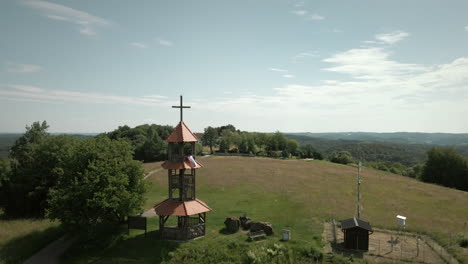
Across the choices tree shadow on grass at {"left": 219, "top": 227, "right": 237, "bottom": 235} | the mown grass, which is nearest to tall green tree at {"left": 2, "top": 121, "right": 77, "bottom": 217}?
the mown grass

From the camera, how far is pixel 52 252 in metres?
23.0

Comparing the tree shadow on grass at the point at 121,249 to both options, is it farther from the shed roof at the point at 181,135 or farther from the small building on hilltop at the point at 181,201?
the shed roof at the point at 181,135

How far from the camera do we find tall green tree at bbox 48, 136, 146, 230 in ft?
72.2

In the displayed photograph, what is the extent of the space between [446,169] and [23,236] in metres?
92.5

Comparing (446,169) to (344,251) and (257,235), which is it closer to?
(344,251)

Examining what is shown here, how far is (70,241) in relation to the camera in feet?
82.8

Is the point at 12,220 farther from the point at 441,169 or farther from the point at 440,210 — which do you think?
the point at 441,169

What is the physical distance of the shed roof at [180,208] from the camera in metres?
22.4

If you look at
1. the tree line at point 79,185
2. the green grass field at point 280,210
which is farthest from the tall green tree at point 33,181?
the green grass field at point 280,210

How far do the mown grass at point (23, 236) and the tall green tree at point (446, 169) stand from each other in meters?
88.5

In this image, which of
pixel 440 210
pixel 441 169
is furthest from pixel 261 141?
pixel 440 210

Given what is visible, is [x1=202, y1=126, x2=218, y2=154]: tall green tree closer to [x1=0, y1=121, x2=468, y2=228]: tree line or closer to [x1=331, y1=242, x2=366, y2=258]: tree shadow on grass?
[x1=0, y1=121, x2=468, y2=228]: tree line

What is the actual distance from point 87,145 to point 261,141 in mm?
96493

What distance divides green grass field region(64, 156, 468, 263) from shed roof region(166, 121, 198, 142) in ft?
27.5
